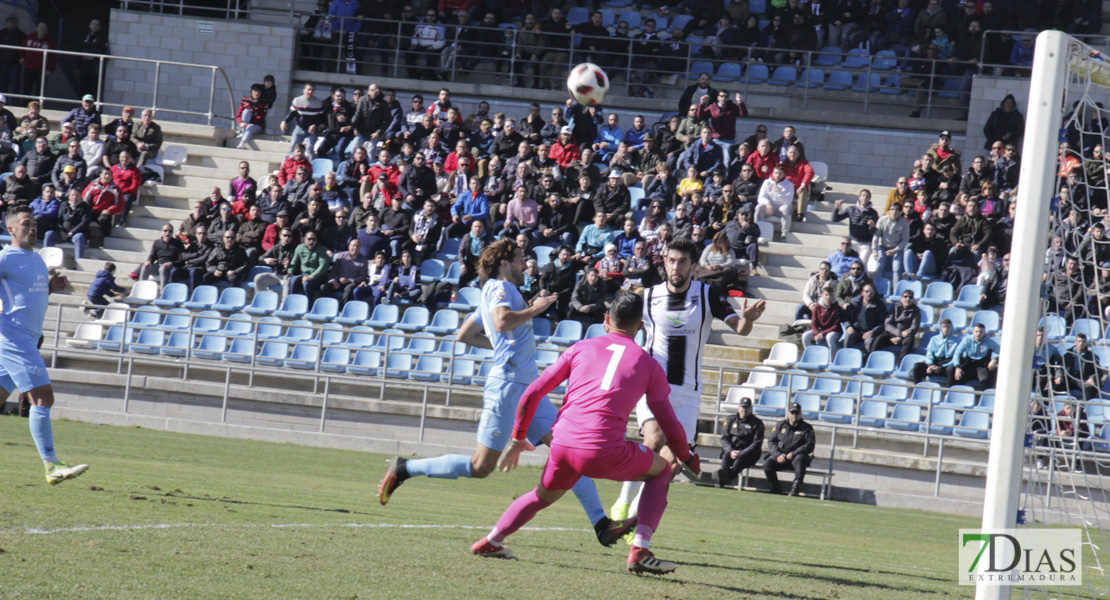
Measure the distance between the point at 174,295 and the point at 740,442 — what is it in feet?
37.3

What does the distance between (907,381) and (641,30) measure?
13.3m

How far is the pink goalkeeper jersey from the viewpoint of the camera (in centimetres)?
638

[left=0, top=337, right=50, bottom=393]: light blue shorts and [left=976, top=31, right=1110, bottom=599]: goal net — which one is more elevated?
[left=976, top=31, right=1110, bottom=599]: goal net

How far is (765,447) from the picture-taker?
56.3 feet

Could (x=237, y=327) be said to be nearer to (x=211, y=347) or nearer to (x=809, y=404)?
(x=211, y=347)

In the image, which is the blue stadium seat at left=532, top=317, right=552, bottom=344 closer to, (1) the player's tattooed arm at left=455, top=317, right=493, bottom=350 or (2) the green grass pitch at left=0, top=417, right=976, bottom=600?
Answer: (2) the green grass pitch at left=0, top=417, right=976, bottom=600

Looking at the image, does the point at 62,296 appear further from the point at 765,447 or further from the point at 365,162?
the point at 765,447

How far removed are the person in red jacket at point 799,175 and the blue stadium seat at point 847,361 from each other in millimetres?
4824

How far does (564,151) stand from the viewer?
76.3 ft

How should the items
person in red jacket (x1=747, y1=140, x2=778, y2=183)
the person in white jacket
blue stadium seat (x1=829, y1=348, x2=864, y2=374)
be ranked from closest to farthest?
1. blue stadium seat (x1=829, y1=348, x2=864, y2=374)
2. the person in white jacket
3. person in red jacket (x1=747, y1=140, x2=778, y2=183)

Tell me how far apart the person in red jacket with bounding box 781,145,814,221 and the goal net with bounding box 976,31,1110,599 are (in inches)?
582

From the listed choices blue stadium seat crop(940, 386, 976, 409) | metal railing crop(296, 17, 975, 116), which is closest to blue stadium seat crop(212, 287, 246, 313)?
metal railing crop(296, 17, 975, 116)

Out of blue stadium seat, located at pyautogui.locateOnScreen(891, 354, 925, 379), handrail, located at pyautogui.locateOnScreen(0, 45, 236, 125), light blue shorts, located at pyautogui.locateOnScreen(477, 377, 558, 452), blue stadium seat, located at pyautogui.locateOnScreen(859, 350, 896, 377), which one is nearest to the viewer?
light blue shorts, located at pyautogui.locateOnScreen(477, 377, 558, 452)

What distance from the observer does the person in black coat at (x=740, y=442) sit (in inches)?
652
